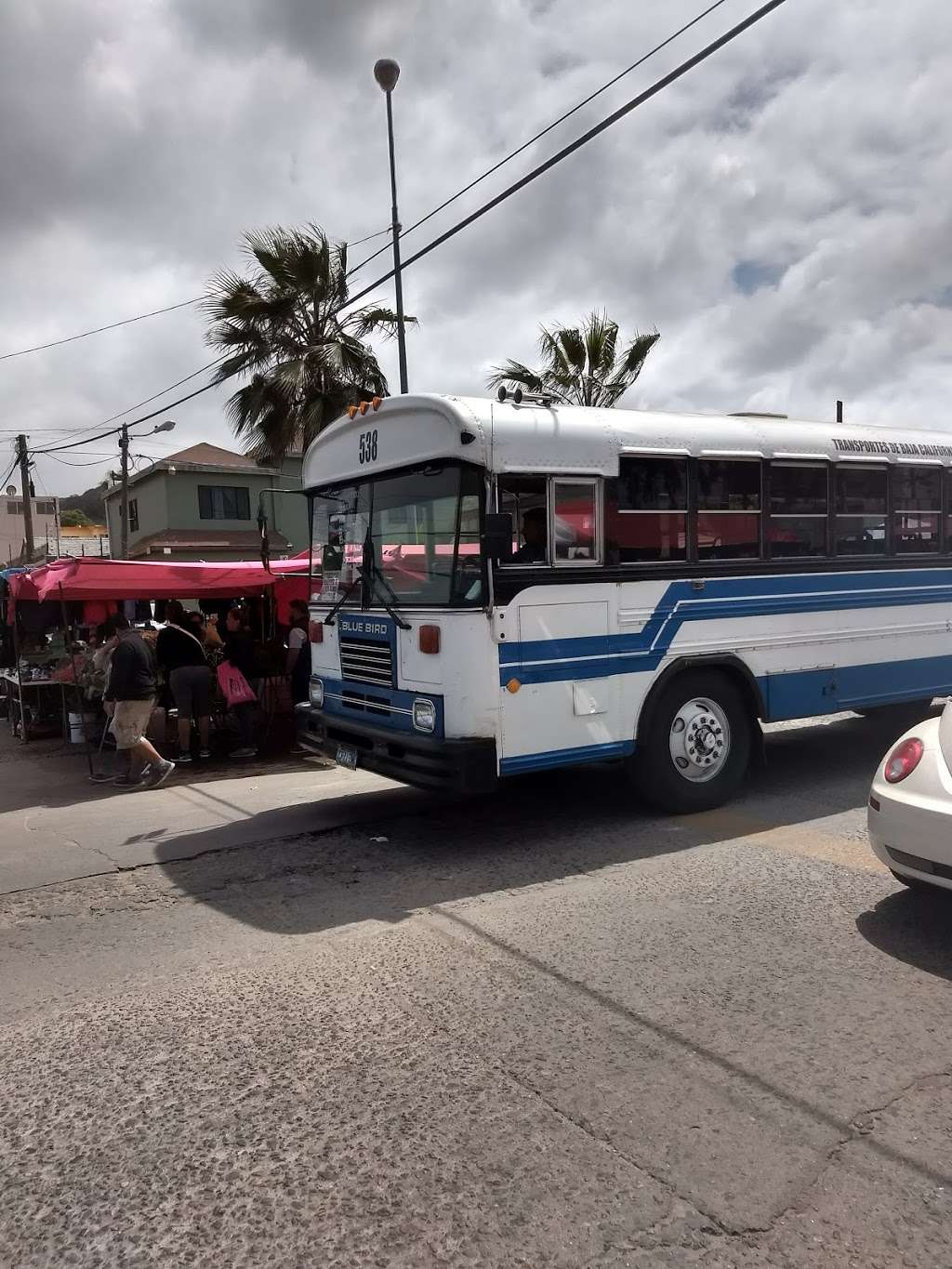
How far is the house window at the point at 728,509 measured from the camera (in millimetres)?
6918

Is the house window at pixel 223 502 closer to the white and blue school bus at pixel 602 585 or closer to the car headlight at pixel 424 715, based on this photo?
the white and blue school bus at pixel 602 585

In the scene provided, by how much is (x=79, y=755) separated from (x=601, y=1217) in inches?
395

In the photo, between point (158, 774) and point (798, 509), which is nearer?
point (798, 509)

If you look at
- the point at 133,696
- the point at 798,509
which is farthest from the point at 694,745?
the point at 133,696

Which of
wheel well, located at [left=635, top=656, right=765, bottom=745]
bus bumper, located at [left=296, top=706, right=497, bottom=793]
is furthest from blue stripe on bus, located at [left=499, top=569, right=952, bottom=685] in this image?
bus bumper, located at [left=296, top=706, right=497, bottom=793]

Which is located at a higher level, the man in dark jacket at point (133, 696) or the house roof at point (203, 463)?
the house roof at point (203, 463)

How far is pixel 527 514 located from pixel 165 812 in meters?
4.27

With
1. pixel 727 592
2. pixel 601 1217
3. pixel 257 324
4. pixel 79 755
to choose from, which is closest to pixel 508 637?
pixel 727 592

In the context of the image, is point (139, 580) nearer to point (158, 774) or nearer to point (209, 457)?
point (158, 774)

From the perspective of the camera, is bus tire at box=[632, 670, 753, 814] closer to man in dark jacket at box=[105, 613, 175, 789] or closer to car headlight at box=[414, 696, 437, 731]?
car headlight at box=[414, 696, 437, 731]

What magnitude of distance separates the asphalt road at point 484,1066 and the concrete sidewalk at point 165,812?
28.2 inches

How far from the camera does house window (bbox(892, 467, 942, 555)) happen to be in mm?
8117

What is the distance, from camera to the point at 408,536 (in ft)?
21.2

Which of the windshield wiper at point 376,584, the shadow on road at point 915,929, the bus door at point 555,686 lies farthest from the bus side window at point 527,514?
the shadow on road at point 915,929
